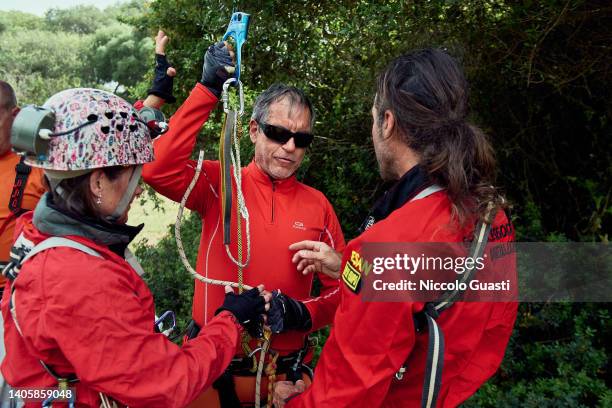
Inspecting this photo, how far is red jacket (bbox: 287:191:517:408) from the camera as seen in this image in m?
1.82

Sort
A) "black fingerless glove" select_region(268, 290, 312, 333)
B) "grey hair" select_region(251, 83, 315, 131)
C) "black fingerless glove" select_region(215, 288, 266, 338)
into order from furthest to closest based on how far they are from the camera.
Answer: "grey hair" select_region(251, 83, 315, 131) → "black fingerless glove" select_region(268, 290, 312, 333) → "black fingerless glove" select_region(215, 288, 266, 338)

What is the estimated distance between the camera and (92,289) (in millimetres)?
1689

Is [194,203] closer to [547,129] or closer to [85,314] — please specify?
[85,314]

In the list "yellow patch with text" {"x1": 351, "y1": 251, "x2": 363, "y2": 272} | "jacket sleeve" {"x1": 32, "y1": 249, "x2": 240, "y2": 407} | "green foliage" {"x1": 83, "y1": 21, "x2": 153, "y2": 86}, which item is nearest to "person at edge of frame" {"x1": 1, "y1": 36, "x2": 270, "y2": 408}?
"jacket sleeve" {"x1": 32, "y1": 249, "x2": 240, "y2": 407}

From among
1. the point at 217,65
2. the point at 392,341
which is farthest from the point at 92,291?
the point at 217,65

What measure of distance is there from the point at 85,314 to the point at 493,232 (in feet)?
4.82

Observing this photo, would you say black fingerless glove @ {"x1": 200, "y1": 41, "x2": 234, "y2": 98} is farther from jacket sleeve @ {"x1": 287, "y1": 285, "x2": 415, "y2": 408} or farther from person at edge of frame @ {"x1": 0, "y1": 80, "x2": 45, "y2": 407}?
person at edge of frame @ {"x1": 0, "y1": 80, "x2": 45, "y2": 407}

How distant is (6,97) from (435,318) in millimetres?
2981

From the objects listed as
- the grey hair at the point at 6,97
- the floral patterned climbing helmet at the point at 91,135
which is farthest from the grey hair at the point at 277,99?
the grey hair at the point at 6,97

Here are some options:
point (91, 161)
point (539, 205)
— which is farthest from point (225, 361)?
point (539, 205)

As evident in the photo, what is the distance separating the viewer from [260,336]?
2.52m

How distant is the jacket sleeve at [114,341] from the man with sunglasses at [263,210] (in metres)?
0.83

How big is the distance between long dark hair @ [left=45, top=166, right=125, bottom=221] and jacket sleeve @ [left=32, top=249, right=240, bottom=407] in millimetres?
206

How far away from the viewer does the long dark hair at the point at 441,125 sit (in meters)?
1.96
